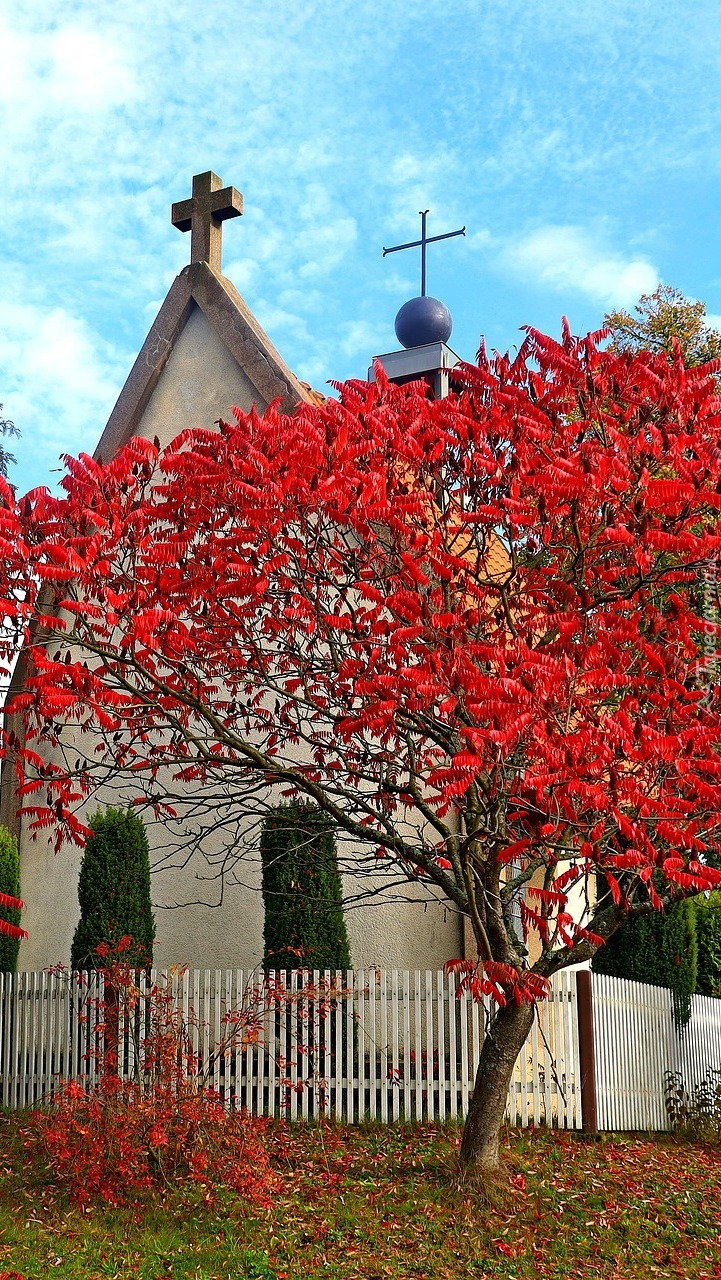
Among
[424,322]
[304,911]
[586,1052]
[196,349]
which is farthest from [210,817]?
[424,322]

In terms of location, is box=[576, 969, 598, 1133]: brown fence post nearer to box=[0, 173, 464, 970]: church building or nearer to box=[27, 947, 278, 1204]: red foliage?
box=[0, 173, 464, 970]: church building

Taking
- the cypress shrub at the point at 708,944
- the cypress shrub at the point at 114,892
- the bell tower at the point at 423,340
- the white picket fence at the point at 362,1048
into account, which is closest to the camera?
the white picket fence at the point at 362,1048

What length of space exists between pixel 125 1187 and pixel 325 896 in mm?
4132

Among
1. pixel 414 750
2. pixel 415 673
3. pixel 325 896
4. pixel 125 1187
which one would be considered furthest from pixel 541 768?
pixel 325 896

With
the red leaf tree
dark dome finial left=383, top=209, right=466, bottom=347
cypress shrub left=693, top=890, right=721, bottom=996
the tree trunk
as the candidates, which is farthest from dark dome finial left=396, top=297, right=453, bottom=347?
the tree trunk

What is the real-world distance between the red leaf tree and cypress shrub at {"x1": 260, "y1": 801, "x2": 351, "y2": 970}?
9.79ft

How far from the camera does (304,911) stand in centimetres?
1316

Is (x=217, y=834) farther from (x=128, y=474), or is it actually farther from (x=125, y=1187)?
(x=128, y=474)

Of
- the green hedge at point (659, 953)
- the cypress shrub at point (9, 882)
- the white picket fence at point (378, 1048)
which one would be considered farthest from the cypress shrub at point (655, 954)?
the cypress shrub at point (9, 882)

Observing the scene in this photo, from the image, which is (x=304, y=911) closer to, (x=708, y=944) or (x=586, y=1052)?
(x=586, y=1052)

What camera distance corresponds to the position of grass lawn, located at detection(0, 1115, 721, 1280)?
28.2 feet

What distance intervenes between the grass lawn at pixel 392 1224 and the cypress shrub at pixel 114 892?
9.94 feet

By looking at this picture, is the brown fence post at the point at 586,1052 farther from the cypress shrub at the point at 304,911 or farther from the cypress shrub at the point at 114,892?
the cypress shrub at the point at 114,892

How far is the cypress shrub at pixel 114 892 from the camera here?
1383 centimetres
